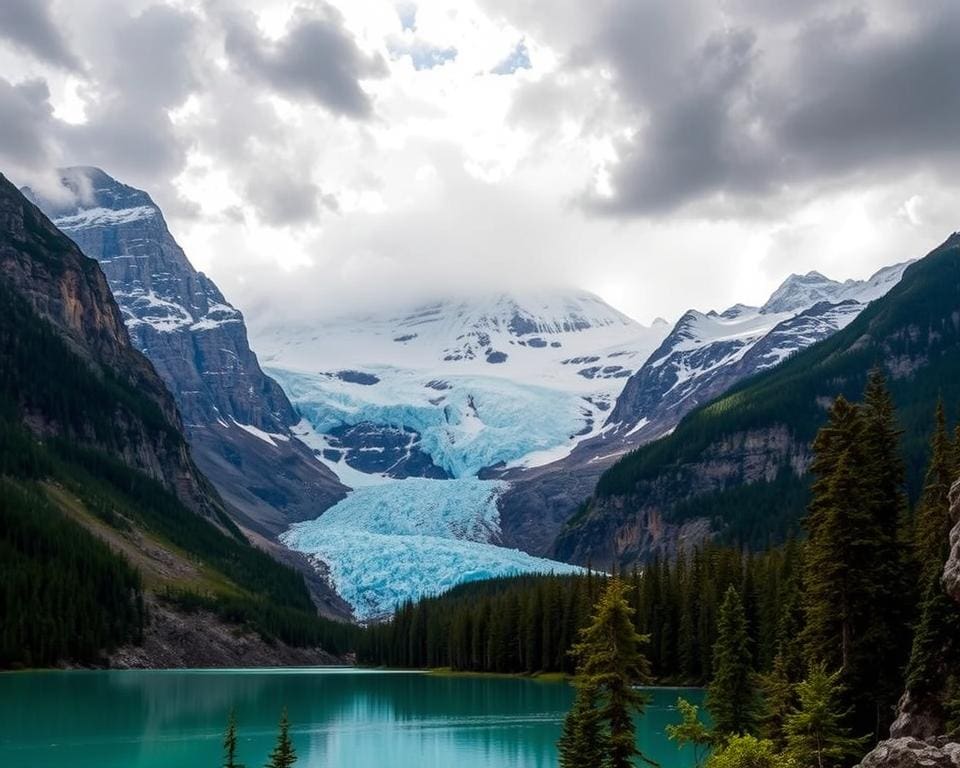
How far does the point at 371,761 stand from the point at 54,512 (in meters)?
112

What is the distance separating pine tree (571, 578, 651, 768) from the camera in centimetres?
3784

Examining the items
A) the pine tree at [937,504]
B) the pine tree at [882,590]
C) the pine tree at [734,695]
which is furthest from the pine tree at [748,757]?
the pine tree at [937,504]

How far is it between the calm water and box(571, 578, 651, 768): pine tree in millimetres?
20312

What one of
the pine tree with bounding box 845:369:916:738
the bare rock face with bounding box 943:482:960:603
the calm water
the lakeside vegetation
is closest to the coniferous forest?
the pine tree with bounding box 845:369:916:738

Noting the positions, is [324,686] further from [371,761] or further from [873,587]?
[873,587]

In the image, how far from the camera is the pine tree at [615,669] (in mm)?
37844

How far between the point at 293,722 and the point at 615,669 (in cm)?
4648

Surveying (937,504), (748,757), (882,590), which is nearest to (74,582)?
(937,504)

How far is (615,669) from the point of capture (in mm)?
38688

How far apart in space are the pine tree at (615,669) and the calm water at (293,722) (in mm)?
20312

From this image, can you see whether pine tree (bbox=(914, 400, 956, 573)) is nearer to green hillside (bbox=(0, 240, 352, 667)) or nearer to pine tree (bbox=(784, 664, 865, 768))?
pine tree (bbox=(784, 664, 865, 768))

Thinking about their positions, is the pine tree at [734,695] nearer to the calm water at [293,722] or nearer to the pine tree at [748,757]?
the calm water at [293,722]

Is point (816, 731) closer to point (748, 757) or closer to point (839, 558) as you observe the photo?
point (748, 757)

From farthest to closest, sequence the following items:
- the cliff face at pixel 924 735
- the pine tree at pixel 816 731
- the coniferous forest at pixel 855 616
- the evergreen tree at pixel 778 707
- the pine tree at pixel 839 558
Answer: the pine tree at pixel 839 558, the evergreen tree at pixel 778 707, the coniferous forest at pixel 855 616, the pine tree at pixel 816 731, the cliff face at pixel 924 735
